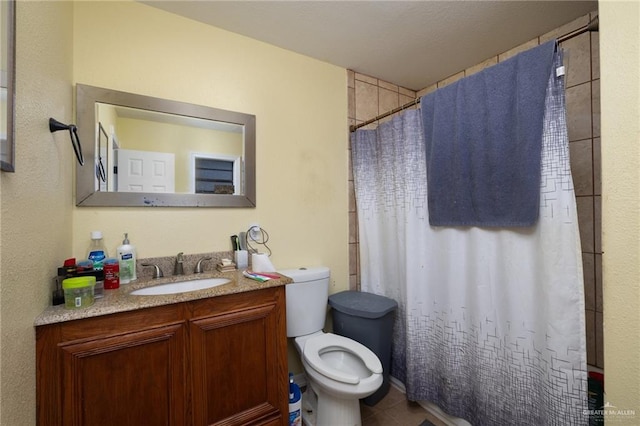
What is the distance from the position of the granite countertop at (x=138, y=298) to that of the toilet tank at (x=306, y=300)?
1.09ft

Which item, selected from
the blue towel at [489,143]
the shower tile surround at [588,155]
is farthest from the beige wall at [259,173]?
the shower tile surround at [588,155]

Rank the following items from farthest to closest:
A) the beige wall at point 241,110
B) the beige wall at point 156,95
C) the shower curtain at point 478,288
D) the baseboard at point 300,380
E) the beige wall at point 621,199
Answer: the baseboard at point 300,380 → the beige wall at point 241,110 → the shower curtain at point 478,288 → the beige wall at point 156,95 → the beige wall at point 621,199

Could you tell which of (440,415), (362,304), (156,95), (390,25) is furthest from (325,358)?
(390,25)

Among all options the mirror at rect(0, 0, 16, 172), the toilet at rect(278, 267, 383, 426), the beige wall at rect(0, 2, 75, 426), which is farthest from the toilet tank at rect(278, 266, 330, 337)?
the mirror at rect(0, 0, 16, 172)

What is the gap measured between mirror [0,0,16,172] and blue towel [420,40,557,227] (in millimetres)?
1646

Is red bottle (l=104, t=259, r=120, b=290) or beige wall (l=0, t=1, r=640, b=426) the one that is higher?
beige wall (l=0, t=1, r=640, b=426)

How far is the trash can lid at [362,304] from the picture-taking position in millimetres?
1640

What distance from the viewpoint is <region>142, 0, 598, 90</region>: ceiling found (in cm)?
143

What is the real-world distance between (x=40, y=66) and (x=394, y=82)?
7.31 feet

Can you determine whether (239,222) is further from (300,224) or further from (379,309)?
(379,309)

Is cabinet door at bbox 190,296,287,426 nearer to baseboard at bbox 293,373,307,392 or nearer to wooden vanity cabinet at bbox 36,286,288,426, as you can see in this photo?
wooden vanity cabinet at bbox 36,286,288,426

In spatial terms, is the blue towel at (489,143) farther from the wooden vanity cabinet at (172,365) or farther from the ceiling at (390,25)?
the wooden vanity cabinet at (172,365)

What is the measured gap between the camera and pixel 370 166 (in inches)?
78.4

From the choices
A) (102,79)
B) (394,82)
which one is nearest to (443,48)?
(394,82)
